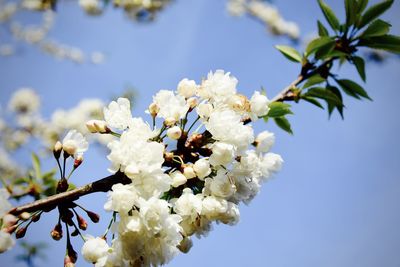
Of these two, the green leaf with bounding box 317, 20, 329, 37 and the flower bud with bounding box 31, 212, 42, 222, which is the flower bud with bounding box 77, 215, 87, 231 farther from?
the green leaf with bounding box 317, 20, 329, 37

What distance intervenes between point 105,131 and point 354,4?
1605 millimetres

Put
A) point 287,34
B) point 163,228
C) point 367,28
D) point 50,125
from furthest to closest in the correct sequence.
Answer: point 287,34, point 50,125, point 367,28, point 163,228

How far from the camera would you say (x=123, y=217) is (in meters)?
1.03

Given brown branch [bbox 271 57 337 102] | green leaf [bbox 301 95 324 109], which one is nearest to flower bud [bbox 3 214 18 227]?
brown branch [bbox 271 57 337 102]

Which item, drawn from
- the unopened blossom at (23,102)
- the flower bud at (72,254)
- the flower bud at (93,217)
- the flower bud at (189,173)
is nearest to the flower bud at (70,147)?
the flower bud at (93,217)

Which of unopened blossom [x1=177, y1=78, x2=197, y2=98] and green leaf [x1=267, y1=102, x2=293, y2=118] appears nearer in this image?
unopened blossom [x1=177, y1=78, x2=197, y2=98]

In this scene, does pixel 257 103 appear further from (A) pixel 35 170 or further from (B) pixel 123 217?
(A) pixel 35 170

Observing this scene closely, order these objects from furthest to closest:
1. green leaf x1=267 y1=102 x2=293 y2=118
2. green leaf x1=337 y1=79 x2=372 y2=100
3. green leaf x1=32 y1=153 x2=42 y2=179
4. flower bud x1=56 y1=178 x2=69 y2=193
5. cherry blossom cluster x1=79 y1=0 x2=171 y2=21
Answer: cherry blossom cluster x1=79 y1=0 x2=171 y2=21 → green leaf x1=32 y1=153 x2=42 y2=179 → green leaf x1=337 y1=79 x2=372 y2=100 → green leaf x1=267 y1=102 x2=293 y2=118 → flower bud x1=56 y1=178 x2=69 y2=193

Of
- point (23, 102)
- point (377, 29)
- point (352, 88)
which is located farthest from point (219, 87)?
point (23, 102)

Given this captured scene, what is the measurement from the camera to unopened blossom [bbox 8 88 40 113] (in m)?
7.17

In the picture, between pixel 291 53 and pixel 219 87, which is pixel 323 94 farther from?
pixel 219 87

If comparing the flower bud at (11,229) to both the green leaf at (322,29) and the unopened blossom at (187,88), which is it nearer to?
the unopened blossom at (187,88)

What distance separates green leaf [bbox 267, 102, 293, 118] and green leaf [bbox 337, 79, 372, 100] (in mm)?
566

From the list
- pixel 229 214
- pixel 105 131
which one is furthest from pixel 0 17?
pixel 229 214
